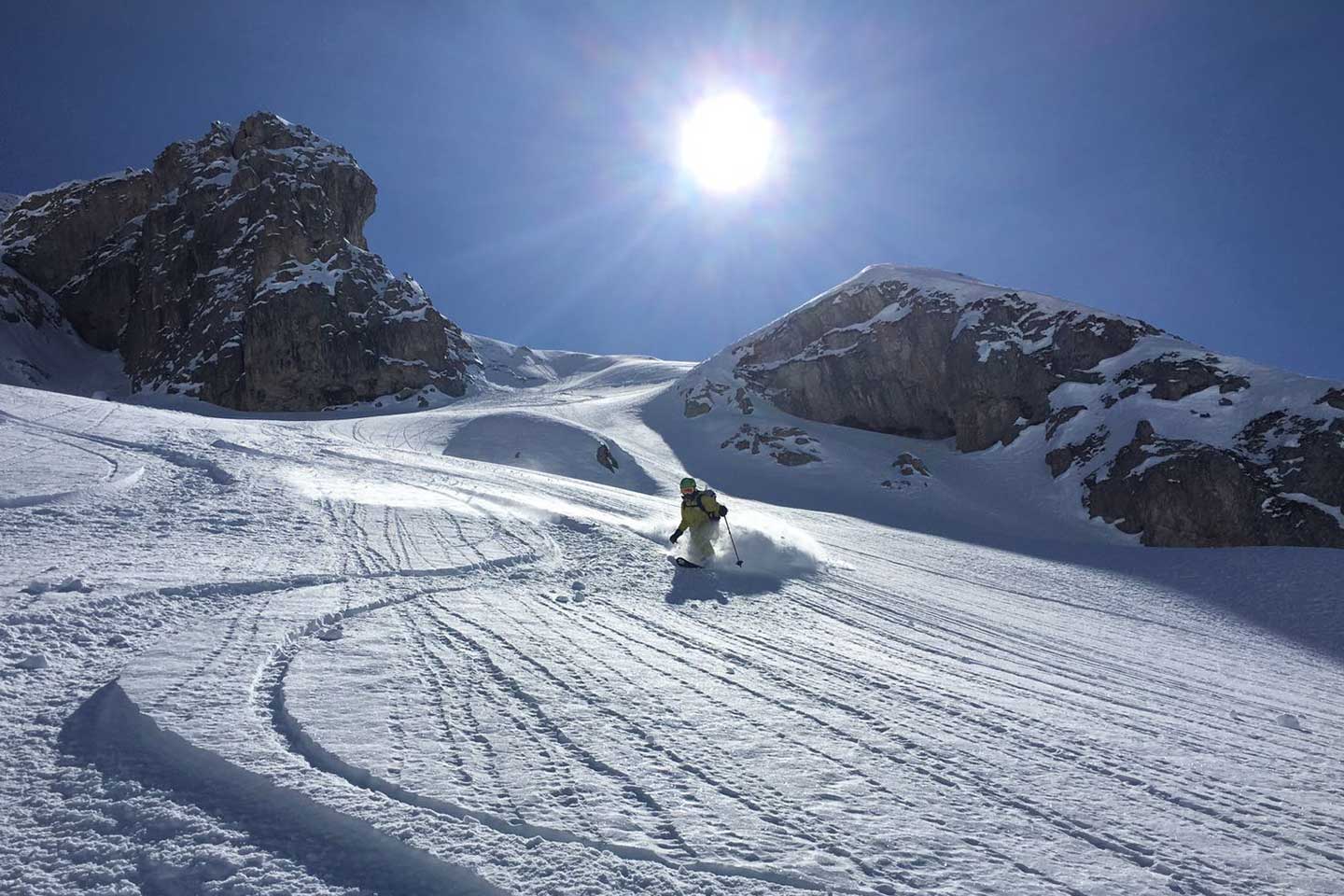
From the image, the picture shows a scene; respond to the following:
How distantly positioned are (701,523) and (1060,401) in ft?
107

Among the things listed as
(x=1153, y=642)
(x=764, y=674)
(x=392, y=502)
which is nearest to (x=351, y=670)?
(x=764, y=674)

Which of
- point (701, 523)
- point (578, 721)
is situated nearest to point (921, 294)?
point (701, 523)

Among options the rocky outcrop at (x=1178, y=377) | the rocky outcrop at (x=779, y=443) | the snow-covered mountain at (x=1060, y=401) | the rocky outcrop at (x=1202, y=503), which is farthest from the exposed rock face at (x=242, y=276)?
the rocky outcrop at (x=1202, y=503)

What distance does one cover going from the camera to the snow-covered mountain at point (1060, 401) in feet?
82.6

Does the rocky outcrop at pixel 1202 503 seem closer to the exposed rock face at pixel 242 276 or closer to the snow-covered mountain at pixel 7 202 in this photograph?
the exposed rock face at pixel 242 276

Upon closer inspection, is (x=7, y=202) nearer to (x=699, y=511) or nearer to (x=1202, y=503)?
(x=699, y=511)

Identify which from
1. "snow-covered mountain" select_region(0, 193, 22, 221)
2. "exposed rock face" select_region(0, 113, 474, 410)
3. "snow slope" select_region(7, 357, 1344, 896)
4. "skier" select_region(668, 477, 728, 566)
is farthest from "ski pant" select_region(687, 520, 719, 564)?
"snow-covered mountain" select_region(0, 193, 22, 221)

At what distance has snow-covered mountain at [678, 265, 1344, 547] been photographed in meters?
25.2

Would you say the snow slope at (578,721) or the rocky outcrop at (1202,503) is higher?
the rocky outcrop at (1202,503)

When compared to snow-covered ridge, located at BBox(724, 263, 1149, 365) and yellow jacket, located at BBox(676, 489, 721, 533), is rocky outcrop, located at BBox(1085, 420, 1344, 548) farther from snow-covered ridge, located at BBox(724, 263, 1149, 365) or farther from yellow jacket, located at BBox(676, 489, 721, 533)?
yellow jacket, located at BBox(676, 489, 721, 533)

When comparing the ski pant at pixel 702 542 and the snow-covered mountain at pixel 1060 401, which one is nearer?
the ski pant at pixel 702 542

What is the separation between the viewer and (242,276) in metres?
64.0

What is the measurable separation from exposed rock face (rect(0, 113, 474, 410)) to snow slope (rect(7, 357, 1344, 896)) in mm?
52282

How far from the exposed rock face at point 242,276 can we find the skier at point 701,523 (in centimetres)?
5398
